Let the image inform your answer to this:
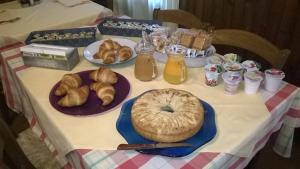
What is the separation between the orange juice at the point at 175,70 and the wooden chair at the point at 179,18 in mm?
551

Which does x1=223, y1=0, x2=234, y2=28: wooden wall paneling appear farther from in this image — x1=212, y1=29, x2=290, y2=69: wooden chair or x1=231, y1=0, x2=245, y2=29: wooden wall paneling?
x1=212, y1=29, x2=290, y2=69: wooden chair

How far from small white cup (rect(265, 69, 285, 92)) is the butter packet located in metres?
0.75

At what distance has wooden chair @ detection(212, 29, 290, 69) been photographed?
110 centimetres

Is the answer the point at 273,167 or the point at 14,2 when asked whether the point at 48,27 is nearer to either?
the point at 14,2

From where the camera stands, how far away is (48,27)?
145 centimetres

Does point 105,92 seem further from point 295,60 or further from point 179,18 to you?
point 295,60

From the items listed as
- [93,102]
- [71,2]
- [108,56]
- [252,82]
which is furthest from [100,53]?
[71,2]

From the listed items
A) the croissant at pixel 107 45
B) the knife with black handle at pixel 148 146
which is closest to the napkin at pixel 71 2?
the croissant at pixel 107 45

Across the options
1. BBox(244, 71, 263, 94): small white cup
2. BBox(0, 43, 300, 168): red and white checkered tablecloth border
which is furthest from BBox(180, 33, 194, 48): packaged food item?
BBox(0, 43, 300, 168): red and white checkered tablecloth border

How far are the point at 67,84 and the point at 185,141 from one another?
0.47 metres

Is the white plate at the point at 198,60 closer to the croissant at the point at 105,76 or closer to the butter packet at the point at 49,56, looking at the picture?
the croissant at the point at 105,76

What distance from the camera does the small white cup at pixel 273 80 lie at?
0.93m

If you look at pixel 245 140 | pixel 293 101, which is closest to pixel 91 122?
pixel 245 140

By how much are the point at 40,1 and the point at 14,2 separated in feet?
0.69
